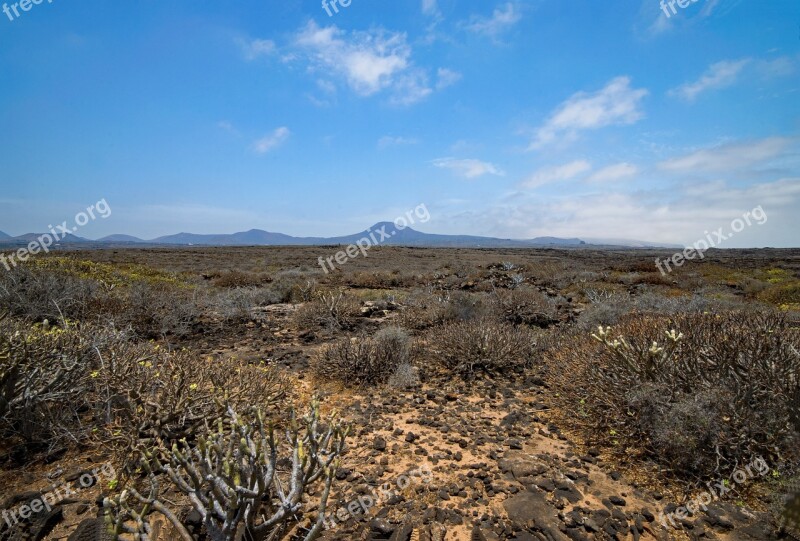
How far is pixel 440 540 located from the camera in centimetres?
252

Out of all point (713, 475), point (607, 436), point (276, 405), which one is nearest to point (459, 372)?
point (607, 436)

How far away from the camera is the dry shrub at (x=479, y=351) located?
18.7 feet

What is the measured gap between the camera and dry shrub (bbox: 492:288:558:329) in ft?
28.2

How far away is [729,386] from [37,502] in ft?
Answer: 18.4

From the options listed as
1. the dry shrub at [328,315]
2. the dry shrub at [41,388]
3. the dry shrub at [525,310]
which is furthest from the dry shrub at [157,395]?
the dry shrub at [525,310]

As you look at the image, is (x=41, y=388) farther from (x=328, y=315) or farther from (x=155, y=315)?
(x=328, y=315)

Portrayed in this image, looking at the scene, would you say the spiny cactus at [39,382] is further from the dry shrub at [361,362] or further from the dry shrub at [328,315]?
the dry shrub at [328,315]

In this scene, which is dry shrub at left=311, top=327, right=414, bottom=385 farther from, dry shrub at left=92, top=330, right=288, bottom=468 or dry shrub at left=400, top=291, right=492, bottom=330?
dry shrub at left=400, top=291, right=492, bottom=330

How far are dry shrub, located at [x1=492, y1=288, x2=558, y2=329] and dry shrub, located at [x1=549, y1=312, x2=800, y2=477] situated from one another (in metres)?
4.01

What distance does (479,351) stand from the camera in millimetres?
5754

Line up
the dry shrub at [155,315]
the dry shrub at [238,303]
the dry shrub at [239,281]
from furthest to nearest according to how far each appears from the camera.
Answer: the dry shrub at [239,281] < the dry shrub at [238,303] < the dry shrub at [155,315]

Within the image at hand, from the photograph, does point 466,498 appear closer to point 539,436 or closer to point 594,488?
point 594,488

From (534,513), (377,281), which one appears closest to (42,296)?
(534,513)

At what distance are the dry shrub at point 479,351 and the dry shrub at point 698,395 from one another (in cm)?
127
